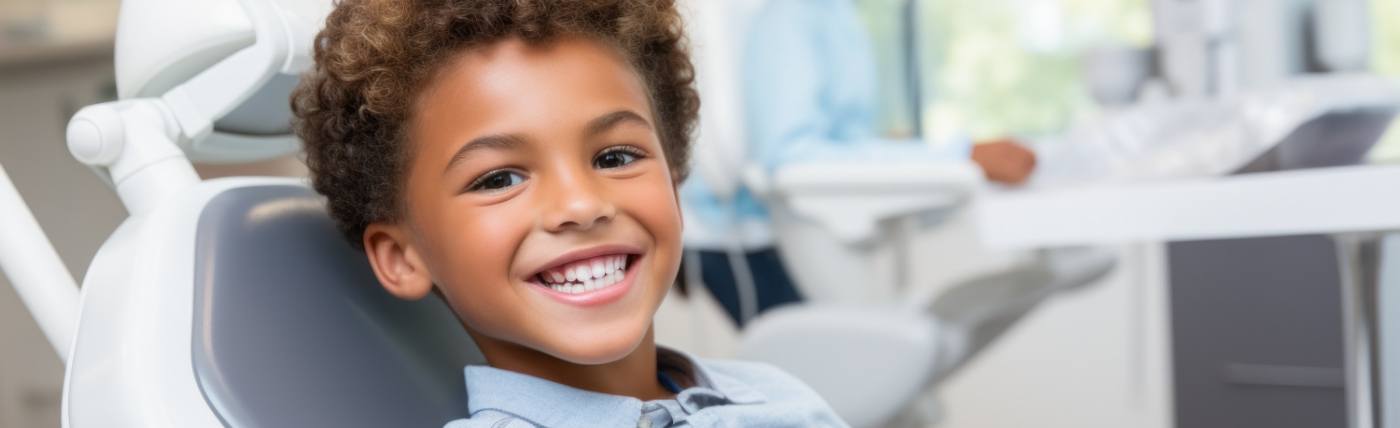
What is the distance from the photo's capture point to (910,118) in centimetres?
340

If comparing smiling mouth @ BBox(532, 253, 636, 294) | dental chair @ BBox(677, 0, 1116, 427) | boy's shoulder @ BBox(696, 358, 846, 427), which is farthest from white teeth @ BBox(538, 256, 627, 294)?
dental chair @ BBox(677, 0, 1116, 427)

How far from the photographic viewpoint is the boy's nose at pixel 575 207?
66 cm

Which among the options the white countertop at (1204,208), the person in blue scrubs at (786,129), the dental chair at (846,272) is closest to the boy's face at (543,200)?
the white countertop at (1204,208)

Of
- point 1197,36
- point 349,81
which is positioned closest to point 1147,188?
point 349,81

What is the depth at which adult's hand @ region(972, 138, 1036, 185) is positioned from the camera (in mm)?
1471

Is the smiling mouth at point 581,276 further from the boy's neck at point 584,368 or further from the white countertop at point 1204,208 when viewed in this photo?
the white countertop at point 1204,208

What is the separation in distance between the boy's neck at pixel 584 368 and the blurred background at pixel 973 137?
1675mm

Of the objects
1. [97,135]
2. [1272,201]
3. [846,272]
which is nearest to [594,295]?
[97,135]

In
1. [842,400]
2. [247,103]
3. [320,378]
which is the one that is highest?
[247,103]

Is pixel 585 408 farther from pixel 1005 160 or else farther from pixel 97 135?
pixel 1005 160

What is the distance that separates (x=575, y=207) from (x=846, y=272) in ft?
3.57

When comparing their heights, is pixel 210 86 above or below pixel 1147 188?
above

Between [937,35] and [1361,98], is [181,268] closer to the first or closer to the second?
[1361,98]

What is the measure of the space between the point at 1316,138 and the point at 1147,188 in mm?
155
